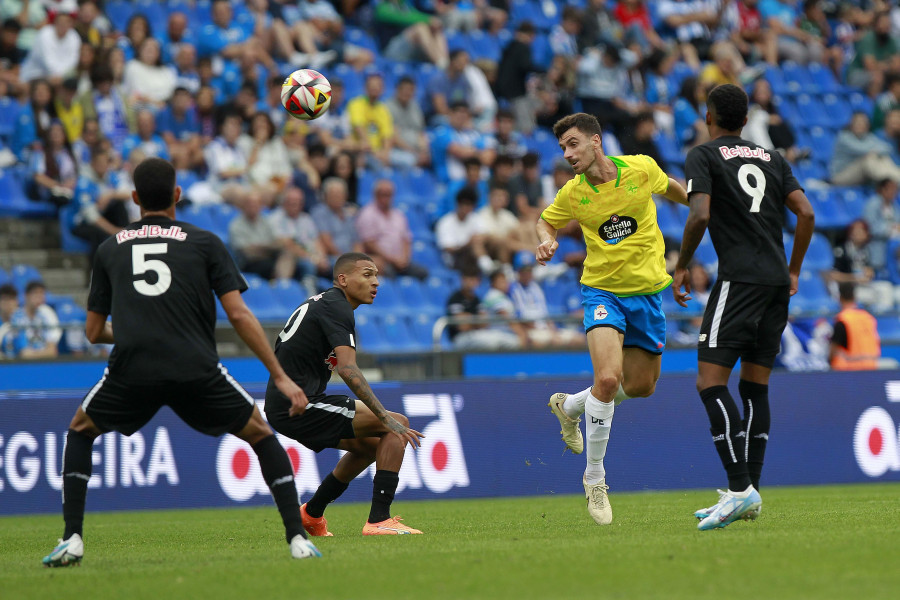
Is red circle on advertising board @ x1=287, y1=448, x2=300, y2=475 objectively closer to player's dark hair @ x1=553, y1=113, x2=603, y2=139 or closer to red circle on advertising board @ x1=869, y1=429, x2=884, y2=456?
player's dark hair @ x1=553, y1=113, x2=603, y2=139

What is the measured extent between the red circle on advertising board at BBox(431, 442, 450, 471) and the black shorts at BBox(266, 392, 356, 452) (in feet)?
13.8

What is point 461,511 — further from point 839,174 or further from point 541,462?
point 839,174

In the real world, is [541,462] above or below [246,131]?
below

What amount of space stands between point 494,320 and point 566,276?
10.2 ft

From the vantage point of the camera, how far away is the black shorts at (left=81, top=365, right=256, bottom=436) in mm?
6246

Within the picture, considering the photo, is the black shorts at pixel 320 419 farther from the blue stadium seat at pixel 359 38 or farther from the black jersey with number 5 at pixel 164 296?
the blue stadium seat at pixel 359 38

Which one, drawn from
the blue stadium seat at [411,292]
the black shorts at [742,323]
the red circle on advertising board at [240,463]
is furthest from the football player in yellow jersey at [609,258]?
the blue stadium seat at [411,292]

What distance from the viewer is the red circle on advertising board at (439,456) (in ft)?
40.1

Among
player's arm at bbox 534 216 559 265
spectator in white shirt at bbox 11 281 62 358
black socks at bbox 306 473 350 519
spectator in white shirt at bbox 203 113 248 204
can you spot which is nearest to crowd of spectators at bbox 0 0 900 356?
spectator in white shirt at bbox 203 113 248 204

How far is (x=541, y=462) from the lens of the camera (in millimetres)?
12375

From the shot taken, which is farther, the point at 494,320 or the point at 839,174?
the point at 839,174

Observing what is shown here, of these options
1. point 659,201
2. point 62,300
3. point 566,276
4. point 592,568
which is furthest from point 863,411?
point 62,300

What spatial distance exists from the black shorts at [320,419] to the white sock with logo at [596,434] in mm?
1574

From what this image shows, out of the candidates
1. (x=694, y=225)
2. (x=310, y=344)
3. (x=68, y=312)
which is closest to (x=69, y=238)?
(x=68, y=312)
